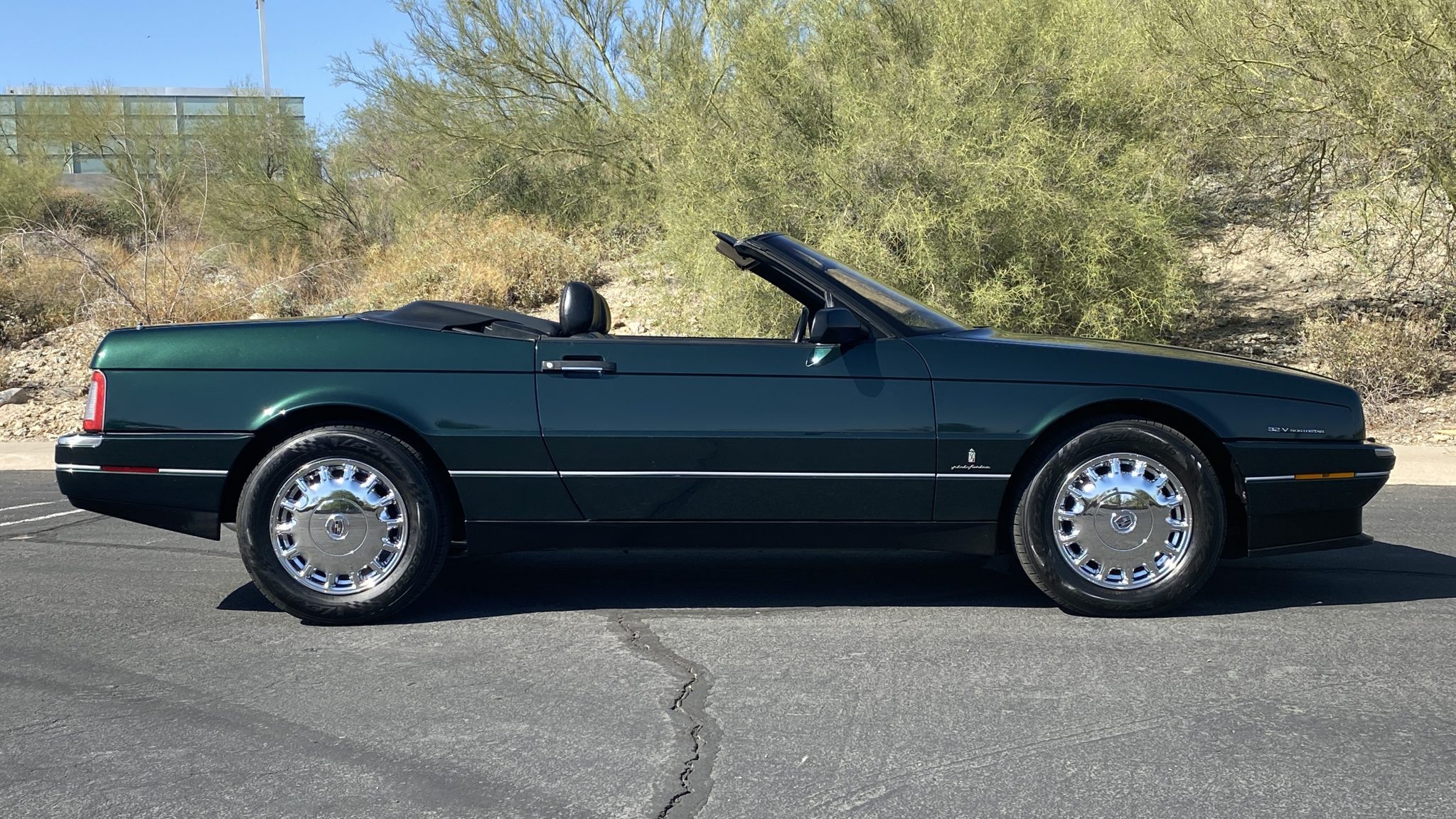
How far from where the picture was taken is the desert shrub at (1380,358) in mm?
11930

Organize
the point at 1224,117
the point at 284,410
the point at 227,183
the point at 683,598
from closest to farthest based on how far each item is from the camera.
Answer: the point at 284,410, the point at 683,598, the point at 1224,117, the point at 227,183

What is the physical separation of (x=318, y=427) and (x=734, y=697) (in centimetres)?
206

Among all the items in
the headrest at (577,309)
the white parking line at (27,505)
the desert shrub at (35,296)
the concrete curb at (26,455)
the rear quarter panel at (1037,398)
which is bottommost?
the white parking line at (27,505)

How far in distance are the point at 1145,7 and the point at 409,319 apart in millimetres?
10998

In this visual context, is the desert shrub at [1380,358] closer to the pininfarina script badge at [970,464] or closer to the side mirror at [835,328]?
the pininfarina script badge at [970,464]

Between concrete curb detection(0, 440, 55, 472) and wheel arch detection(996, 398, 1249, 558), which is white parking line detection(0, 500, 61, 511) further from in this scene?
wheel arch detection(996, 398, 1249, 558)

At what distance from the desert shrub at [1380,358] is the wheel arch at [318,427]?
32.0ft

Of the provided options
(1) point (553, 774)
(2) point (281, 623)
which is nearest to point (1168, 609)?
(1) point (553, 774)

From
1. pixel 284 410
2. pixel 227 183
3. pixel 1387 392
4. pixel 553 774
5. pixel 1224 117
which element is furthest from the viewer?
pixel 227 183

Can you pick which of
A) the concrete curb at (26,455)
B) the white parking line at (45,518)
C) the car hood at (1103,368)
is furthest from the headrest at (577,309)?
the concrete curb at (26,455)

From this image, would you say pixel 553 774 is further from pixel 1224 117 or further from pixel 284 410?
pixel 1224 117

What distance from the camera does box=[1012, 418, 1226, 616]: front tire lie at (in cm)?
481

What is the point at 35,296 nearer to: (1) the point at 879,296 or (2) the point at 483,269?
(2) the point at 483,269

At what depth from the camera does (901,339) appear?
194 inches
